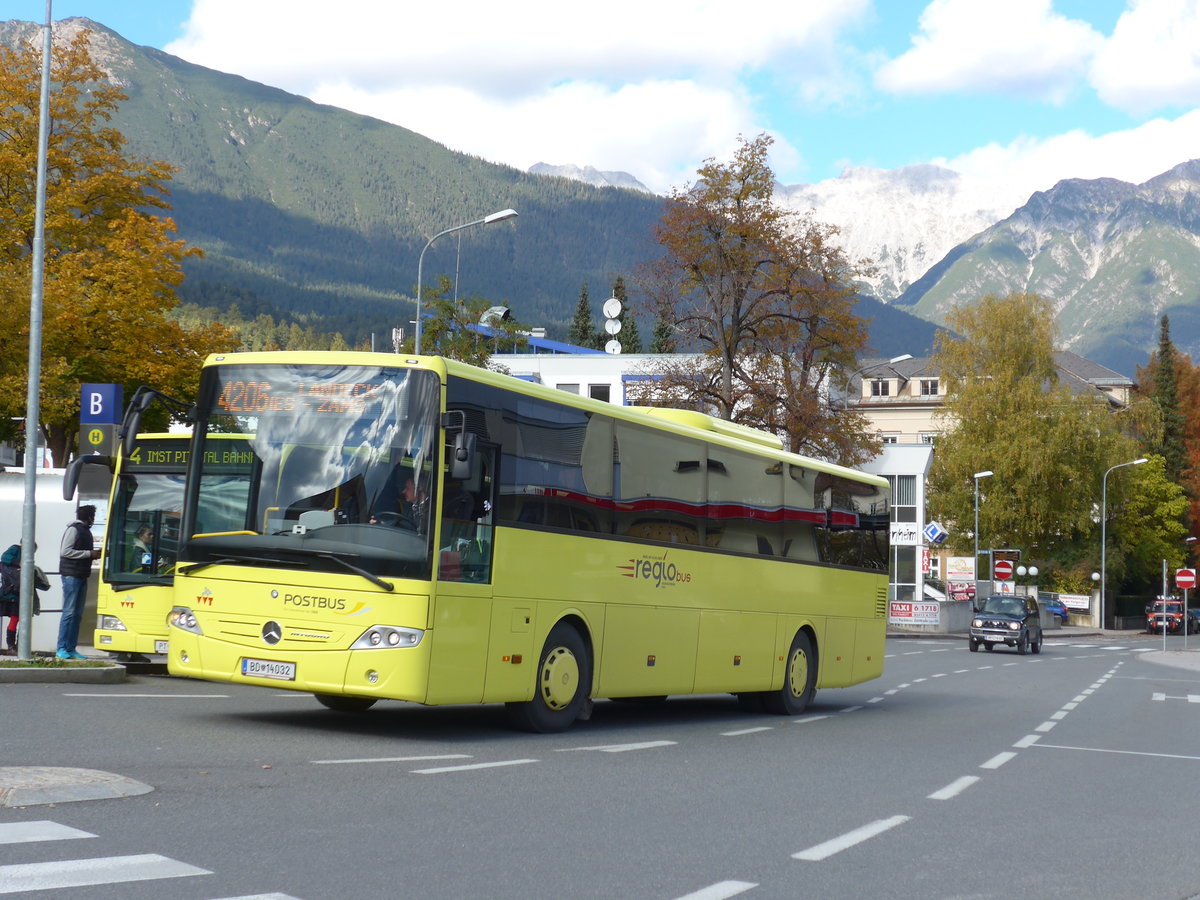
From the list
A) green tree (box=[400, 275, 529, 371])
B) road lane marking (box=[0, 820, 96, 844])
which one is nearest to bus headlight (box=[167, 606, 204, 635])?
road lane marking (box=[0, 820, 96, 844])

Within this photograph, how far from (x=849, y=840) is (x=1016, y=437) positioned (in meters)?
70.5

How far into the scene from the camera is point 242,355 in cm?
1270

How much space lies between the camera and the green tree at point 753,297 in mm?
45969

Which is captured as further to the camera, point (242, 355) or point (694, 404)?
point (694, 404)

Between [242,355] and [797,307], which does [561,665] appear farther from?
[797,307]

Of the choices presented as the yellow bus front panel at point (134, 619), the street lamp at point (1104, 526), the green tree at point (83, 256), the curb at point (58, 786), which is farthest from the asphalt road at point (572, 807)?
the street lamp at point (1104, 526)

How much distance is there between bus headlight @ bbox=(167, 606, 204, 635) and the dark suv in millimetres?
36270

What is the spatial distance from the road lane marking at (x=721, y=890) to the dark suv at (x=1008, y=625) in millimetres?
40231

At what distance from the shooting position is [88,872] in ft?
21.2

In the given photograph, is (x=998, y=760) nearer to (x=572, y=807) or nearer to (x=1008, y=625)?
(x=572, y=807)

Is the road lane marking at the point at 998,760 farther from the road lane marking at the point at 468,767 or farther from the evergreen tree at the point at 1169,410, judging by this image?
the evergreen tree at the point at 1169,410

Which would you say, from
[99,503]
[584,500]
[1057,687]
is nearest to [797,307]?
[1057,687]

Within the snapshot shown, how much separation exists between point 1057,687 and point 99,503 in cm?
1682

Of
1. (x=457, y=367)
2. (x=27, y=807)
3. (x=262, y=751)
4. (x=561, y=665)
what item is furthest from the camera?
(x=561, y=665)
